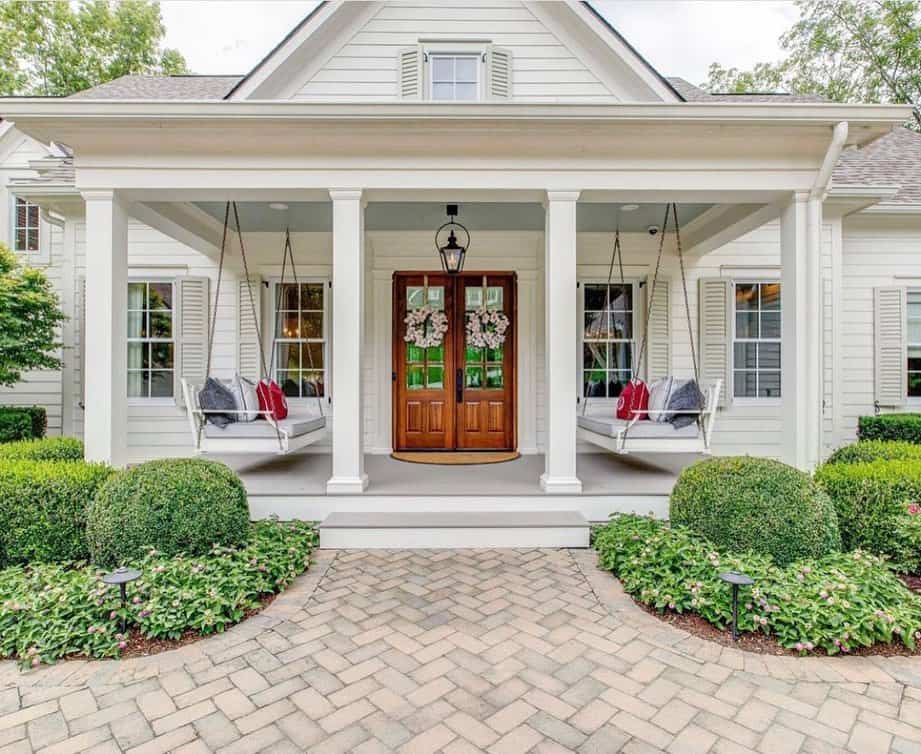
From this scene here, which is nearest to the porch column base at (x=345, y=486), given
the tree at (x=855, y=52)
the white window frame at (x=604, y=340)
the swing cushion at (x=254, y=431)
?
the swing cushion at (x=254, y=431)

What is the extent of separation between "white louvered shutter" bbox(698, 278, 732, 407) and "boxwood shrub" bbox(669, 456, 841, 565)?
3288mm

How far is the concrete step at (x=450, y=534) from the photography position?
12.5ft

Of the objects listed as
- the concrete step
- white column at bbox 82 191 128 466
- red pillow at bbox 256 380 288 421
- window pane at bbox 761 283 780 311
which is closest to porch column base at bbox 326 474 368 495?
the concrete step

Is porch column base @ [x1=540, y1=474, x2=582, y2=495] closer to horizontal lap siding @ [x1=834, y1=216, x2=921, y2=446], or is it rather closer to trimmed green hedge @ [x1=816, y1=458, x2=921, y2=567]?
trimmed green hedge @ [x1=816, y1=458, x2=921, y2=567]

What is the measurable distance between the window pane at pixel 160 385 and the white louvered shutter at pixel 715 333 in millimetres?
6843

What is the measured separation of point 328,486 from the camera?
411 cm

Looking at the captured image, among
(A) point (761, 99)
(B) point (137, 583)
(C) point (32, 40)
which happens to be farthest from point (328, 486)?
(C) point (32, 40)

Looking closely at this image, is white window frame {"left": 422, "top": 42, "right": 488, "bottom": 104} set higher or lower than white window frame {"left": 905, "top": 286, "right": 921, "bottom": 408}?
higher

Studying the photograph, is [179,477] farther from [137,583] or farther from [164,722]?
[164,722]

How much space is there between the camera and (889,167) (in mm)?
7148

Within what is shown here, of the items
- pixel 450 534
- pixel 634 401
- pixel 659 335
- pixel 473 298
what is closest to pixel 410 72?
pixel 473 298

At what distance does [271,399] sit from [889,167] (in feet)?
29.4

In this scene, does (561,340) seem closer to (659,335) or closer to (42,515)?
(659,335)

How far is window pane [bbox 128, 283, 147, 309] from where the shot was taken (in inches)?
251
